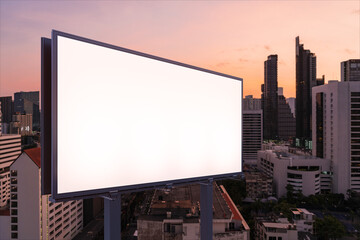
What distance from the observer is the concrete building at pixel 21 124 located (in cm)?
9250

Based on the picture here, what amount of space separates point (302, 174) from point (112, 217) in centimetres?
4500

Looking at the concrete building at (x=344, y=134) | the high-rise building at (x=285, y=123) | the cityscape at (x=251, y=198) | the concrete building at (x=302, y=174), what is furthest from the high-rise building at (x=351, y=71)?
the concrete building at (x=302, y=174)

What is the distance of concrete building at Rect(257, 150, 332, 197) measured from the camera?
42469 mm

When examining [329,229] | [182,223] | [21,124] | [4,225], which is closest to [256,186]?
[329,229]

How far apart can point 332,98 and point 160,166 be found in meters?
50.7

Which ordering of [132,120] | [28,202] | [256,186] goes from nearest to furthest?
[132,120]
[28,202]
[256,186]

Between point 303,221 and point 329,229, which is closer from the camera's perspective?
point 329,229

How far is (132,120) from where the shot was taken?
3611 millimetres

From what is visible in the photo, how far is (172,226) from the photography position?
1498 centimetres

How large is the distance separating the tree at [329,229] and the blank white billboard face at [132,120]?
84.3 feet

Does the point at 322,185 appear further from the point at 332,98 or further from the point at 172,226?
the point at 172,226

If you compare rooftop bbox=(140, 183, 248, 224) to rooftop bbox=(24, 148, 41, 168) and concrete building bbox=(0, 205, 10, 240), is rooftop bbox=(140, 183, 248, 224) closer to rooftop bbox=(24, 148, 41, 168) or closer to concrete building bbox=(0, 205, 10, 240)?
rooftop bbox=(24, 148, 41, 168)

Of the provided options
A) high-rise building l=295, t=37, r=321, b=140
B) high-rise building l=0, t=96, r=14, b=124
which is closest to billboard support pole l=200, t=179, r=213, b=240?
high-rise building l=0, t=96, r=14, b=124

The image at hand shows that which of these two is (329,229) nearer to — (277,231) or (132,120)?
(277,231)
